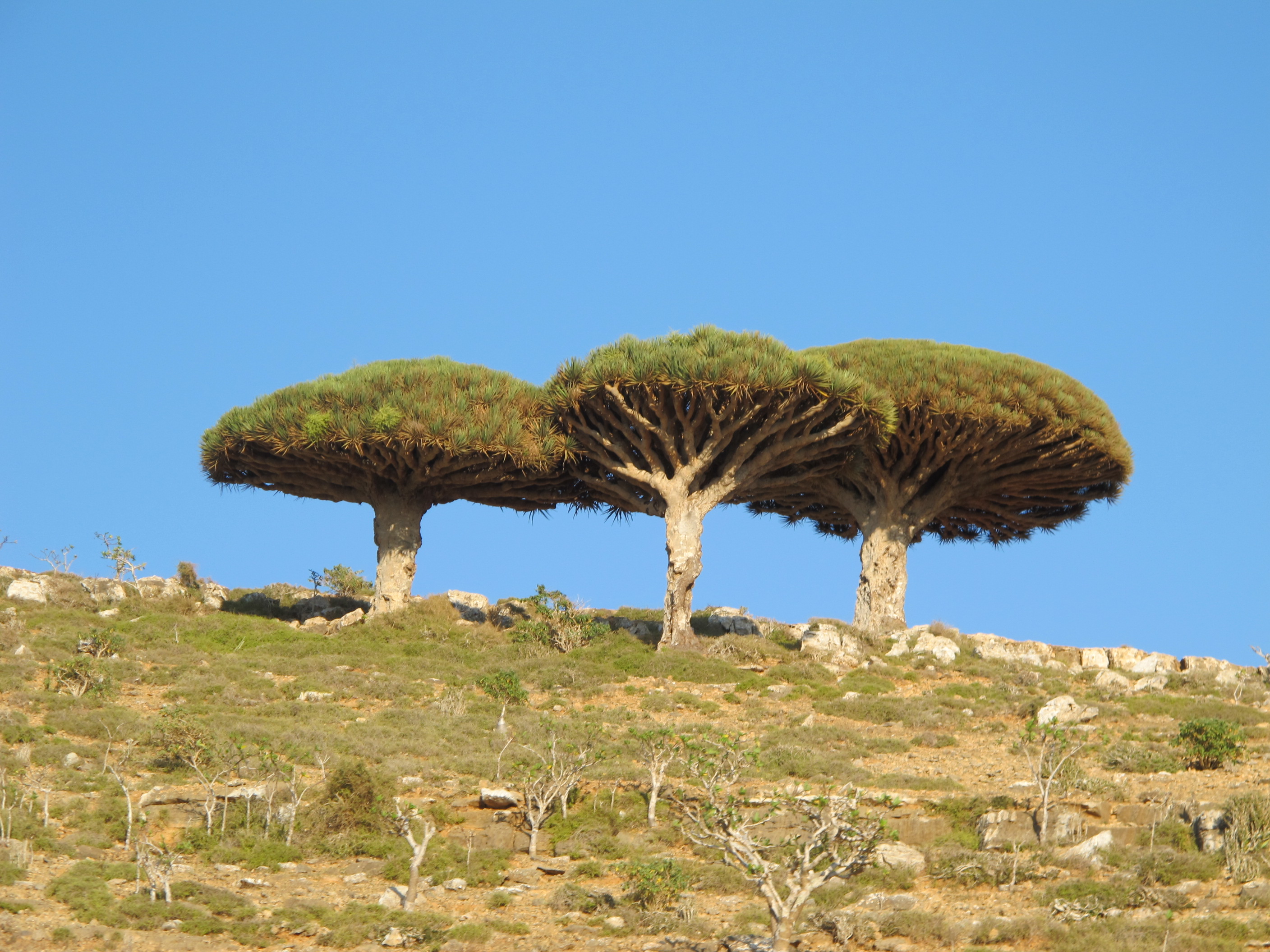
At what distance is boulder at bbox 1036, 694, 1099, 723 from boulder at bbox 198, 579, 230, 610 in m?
18.6

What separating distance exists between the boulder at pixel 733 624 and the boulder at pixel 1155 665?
8.34m

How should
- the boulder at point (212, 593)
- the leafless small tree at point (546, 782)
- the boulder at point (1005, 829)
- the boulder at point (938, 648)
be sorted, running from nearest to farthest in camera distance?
the boulder at point (1005, 829) → the leafless small tree at point (546, 782) → the boulder at point (938, 648) → the boulder at point (212, 593)

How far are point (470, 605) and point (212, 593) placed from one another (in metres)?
6.26

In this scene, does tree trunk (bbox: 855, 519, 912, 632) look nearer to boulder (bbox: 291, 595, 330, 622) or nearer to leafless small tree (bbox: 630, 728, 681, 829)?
leafless small tree (bbox: 630, 728, 681, 829)

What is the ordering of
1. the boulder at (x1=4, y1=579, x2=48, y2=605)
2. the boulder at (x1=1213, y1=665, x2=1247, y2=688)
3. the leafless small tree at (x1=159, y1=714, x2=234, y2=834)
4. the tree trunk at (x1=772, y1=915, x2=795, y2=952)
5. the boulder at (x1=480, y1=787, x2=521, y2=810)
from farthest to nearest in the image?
1. the boulder at (x1=4, y1=579, x2=48, y2=605)
2. the boulder at (x1=1213, y1=665, x2=1247, y2=688)
3. the leafless small tree at (x1=159, y1=714, x2=234, y2=834)
4. the boulder at (x1=480, y1=787, x2=521, y2=810)
5. the tree trunk at (x1=772, y1=915, x2=795, y2=952)

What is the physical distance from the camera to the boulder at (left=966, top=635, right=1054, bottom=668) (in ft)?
88.0

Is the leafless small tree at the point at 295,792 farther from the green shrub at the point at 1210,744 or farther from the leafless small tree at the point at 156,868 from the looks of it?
the green shrub at the point at 1210,744

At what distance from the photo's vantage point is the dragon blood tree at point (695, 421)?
24109 mm

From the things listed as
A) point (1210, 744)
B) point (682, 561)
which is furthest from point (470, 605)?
point (1210, 744)

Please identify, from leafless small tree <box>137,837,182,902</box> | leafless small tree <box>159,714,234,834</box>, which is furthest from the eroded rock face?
leafless small tree <box>137,837,182,902</box>

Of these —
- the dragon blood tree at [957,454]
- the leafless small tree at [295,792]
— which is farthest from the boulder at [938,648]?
the leafless small tree at [295,792]

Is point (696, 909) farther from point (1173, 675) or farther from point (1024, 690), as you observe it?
point (1173, 675)

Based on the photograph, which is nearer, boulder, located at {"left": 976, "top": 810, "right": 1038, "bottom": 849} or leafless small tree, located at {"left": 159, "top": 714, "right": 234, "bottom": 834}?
boulder, located at {"left": 976, "top": 810, "right": 1038, "bottom": 849}

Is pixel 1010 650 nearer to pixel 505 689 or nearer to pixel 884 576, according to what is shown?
pixel 884 576
